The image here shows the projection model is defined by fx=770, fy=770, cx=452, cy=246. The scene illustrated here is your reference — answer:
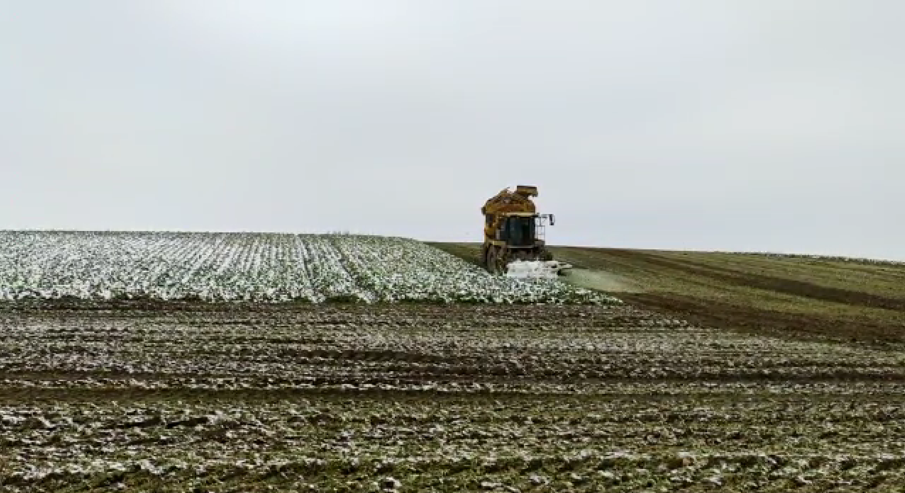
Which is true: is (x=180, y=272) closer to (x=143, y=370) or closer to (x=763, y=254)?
(x=143, y=370)

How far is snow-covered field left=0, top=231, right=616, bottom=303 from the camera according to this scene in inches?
940

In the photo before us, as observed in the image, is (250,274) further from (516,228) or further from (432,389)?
(432,389)

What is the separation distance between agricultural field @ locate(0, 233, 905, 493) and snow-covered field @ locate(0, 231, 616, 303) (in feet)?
0.77

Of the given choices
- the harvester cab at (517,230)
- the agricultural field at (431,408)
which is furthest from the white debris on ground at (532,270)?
the agricultural field at (431,408)

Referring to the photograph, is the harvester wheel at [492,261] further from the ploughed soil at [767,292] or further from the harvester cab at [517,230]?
the ploughed soil at [767,292]

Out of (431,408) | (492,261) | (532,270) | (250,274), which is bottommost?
(431,408)

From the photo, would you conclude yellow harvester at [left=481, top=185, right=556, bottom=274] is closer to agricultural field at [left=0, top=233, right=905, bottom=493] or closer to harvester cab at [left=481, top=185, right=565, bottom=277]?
harvester cab at [left=481, top=185, right=565, bottom=277]

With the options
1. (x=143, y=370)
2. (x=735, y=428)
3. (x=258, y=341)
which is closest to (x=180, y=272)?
(x=258, y=341)

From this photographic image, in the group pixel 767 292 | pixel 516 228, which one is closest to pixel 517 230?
pixel 516 228

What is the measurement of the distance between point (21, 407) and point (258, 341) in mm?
5929

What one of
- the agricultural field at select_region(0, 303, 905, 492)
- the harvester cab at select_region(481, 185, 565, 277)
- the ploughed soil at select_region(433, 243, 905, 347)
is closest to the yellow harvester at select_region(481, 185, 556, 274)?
the harvester cab at select_region(481, 185, 565, 277)

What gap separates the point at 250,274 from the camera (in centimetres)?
2967

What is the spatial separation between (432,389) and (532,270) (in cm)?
1910

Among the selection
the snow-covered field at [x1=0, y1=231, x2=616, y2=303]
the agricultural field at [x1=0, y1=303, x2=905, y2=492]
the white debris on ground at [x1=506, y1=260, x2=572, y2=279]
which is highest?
the white debris on ground at [x1=506, y1=260, x2=572, y2=279]
